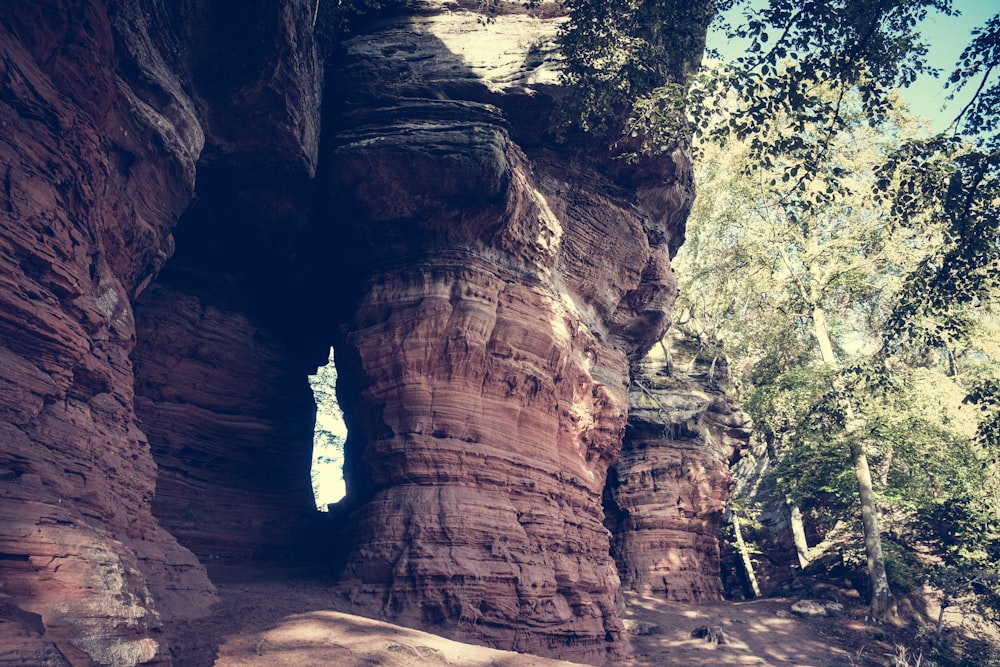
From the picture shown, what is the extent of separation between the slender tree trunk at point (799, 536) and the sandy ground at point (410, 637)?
4.72 meters

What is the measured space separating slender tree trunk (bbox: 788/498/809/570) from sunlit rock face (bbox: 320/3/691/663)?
13.5 m

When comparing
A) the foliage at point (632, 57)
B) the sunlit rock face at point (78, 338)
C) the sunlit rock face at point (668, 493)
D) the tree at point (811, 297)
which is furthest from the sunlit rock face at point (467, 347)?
the tree at point (811, 297)

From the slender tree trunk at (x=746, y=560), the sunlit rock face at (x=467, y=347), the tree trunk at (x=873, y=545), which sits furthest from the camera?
the slender tree trunk at (x=746, y=560)

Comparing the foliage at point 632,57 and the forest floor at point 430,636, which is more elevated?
the foliage at point 632,57

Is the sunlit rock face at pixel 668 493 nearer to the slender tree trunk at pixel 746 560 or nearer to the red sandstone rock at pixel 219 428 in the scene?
the slender tree trunk at pixel 746 560

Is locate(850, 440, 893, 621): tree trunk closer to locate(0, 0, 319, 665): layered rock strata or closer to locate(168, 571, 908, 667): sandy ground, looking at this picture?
locate(168, 571, 908, 667): sandy ground

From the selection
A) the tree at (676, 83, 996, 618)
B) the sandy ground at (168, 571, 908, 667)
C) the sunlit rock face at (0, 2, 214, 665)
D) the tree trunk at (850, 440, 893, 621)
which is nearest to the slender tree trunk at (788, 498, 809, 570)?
the tree at (676, 83, 996, 618)

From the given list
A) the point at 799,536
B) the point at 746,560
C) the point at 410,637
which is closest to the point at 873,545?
the point at 799,536

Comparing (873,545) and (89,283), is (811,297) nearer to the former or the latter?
(873,545)

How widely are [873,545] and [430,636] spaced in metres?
16.4

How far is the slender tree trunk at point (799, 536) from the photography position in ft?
82.6

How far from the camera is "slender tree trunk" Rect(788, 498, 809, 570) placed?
25175mm

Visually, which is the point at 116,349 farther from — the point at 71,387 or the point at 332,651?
the point at 332,651

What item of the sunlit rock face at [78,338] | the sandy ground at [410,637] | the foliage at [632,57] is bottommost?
the sandy ground at [410,637]
